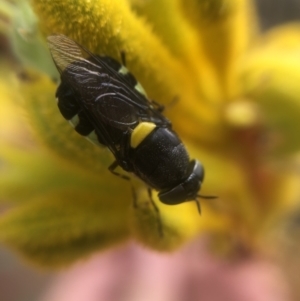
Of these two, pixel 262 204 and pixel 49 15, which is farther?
pixel 262 204

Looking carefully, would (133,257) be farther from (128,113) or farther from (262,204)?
(128,113)

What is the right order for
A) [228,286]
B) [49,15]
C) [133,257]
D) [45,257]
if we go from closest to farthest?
[49,15]
[45,257]
[228,286]
[133,257]

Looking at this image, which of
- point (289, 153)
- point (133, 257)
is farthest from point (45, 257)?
point (133, 257)

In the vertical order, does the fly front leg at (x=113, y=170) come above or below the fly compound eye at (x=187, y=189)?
above

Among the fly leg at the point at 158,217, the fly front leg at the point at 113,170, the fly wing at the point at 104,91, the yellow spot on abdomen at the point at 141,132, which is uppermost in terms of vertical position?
the fly wing at the point at 104,91
